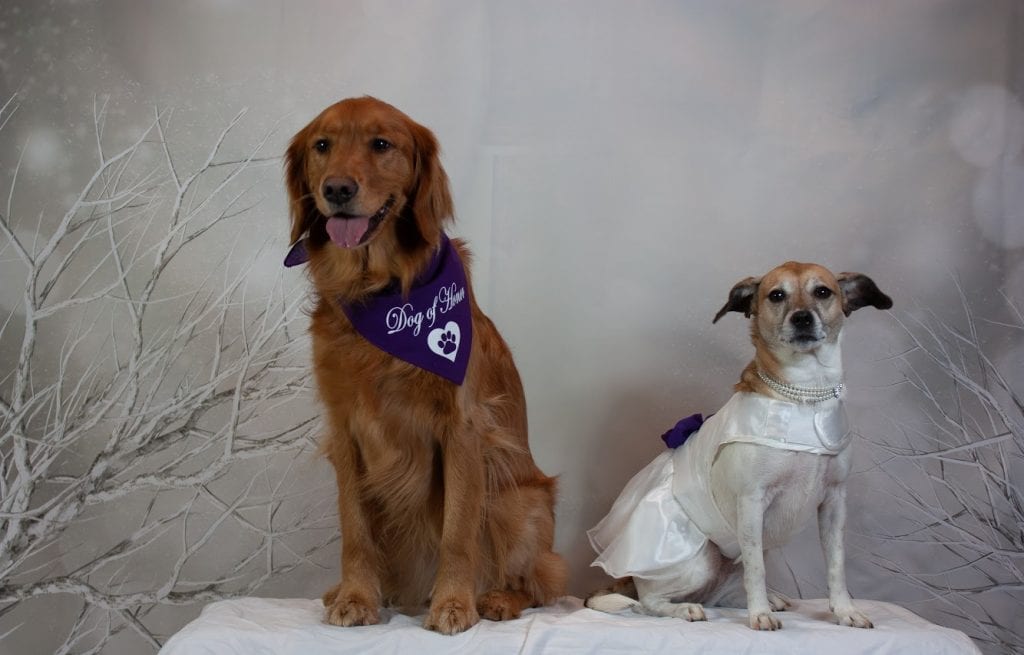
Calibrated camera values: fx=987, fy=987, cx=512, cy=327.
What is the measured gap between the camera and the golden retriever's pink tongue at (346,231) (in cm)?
226

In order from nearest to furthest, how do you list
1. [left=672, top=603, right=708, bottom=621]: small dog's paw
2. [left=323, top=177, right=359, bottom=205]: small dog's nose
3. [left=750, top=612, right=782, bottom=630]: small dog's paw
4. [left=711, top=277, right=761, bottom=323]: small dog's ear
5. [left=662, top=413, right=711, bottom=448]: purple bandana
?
[left=323, top=177, right=359, bottom=205]: small dog's nose, [left=750, top=612, right=782, bottom=630]: small dog's paw, [left=672, top=603, right=708, bottom=621]: small dog's paw, [left=711, top=277, right=761, bottom=323]: small dog's ear, [left=662, top=413, right=711, bottom=448]: purple bandana

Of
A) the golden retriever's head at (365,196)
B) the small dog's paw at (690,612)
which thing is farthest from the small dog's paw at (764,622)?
the golden retriever's head at (365,196)

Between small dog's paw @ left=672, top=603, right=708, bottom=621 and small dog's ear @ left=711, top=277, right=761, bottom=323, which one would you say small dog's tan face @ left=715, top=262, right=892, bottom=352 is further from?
small dog's paw @ left=672, top=603, right=708, bottom=621

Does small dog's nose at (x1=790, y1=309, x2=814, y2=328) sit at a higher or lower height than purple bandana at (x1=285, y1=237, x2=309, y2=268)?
lower

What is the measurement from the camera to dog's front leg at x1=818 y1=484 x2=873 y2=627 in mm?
2414

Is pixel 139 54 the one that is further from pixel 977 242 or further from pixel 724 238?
pixel 977 242

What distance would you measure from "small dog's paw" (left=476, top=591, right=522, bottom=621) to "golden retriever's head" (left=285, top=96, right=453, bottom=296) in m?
0.83

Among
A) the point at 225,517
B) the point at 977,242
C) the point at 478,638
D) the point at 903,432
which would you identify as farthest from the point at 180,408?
the point at 977,242

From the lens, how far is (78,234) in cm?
314

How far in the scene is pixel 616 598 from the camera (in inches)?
104

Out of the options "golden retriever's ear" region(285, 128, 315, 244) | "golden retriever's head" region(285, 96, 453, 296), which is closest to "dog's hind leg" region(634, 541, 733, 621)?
"golden retriever's head" region(285, 96, 453, 296)

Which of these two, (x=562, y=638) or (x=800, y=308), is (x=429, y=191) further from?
(x=562, y=638)

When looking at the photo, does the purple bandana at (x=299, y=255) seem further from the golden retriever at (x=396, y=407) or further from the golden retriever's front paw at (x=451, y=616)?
the golden retriever's front paw at (x=451, y=616)

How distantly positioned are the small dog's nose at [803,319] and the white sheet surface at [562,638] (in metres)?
0.72
